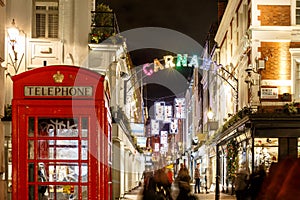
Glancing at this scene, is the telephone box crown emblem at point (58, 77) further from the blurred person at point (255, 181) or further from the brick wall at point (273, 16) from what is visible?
the brick wall at point (273, 16)

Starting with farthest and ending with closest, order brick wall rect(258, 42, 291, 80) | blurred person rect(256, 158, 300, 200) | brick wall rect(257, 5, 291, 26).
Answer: brick wall rect(257, 5, 291, 26)
brick wall rect(258, 42, 291, 80)
blurred person rect(256, 158, 300, 200)

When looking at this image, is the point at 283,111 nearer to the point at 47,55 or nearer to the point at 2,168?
the point at 47,55

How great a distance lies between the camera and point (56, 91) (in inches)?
335

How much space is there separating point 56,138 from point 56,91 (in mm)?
646

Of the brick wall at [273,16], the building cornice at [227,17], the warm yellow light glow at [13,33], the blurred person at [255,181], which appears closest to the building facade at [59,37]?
the warm yellow light glow at [13,33]

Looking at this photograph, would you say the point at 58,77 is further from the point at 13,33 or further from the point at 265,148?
the point at 265,148

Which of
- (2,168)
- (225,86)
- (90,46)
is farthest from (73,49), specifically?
(2,168)

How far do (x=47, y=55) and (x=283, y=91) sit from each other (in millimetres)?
9477

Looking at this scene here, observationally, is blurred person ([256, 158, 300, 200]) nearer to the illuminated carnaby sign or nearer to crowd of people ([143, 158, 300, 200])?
crowd of people ([143, 158, 300, 200])

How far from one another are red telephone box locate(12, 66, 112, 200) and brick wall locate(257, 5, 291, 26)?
19.1 meters

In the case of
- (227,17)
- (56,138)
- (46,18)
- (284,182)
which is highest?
(227,17)

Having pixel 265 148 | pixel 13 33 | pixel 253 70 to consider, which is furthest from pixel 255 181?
pixel 265 148

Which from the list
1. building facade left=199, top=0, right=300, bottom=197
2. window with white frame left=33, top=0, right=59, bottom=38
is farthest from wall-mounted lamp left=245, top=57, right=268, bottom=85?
window with white frame left=33, top=0, right=59, bottom=38

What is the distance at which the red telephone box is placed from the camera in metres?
8.30
